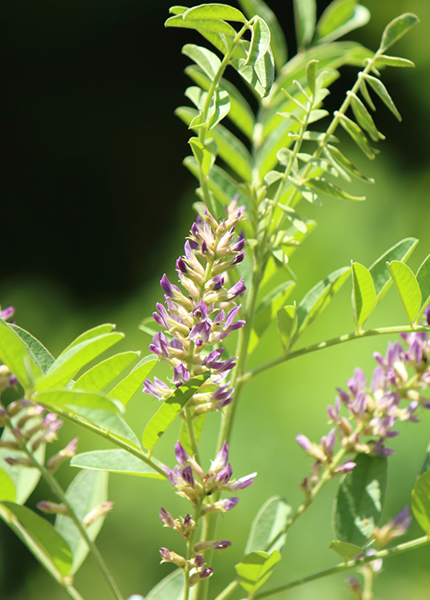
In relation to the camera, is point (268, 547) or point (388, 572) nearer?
point (268, 547)

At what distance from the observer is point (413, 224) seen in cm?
193

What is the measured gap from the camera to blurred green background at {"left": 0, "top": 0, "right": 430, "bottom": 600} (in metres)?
1.62

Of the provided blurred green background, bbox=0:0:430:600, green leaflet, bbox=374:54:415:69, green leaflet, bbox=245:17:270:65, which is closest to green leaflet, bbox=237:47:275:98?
green leaflet, bbox=245:17:270:65

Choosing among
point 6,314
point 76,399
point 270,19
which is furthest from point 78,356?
point 270,19

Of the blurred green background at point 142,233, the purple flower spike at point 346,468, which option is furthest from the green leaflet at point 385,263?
the blurred green background at point 142,233

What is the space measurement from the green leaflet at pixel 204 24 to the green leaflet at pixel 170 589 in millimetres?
413

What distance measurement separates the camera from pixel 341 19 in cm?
65

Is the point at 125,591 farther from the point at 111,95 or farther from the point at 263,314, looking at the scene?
the point at 111,95

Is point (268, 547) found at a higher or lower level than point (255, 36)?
lower

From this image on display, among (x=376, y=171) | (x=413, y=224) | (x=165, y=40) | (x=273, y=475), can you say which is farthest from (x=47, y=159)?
(x=273, y=475)

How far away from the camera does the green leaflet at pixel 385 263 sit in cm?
46

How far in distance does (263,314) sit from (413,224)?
5.08 feet

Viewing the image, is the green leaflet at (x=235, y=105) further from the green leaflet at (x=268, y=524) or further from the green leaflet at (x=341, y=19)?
the green leaflet at (x=268, y=524)


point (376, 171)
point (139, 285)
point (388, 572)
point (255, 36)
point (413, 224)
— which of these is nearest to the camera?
point (255, 36)
